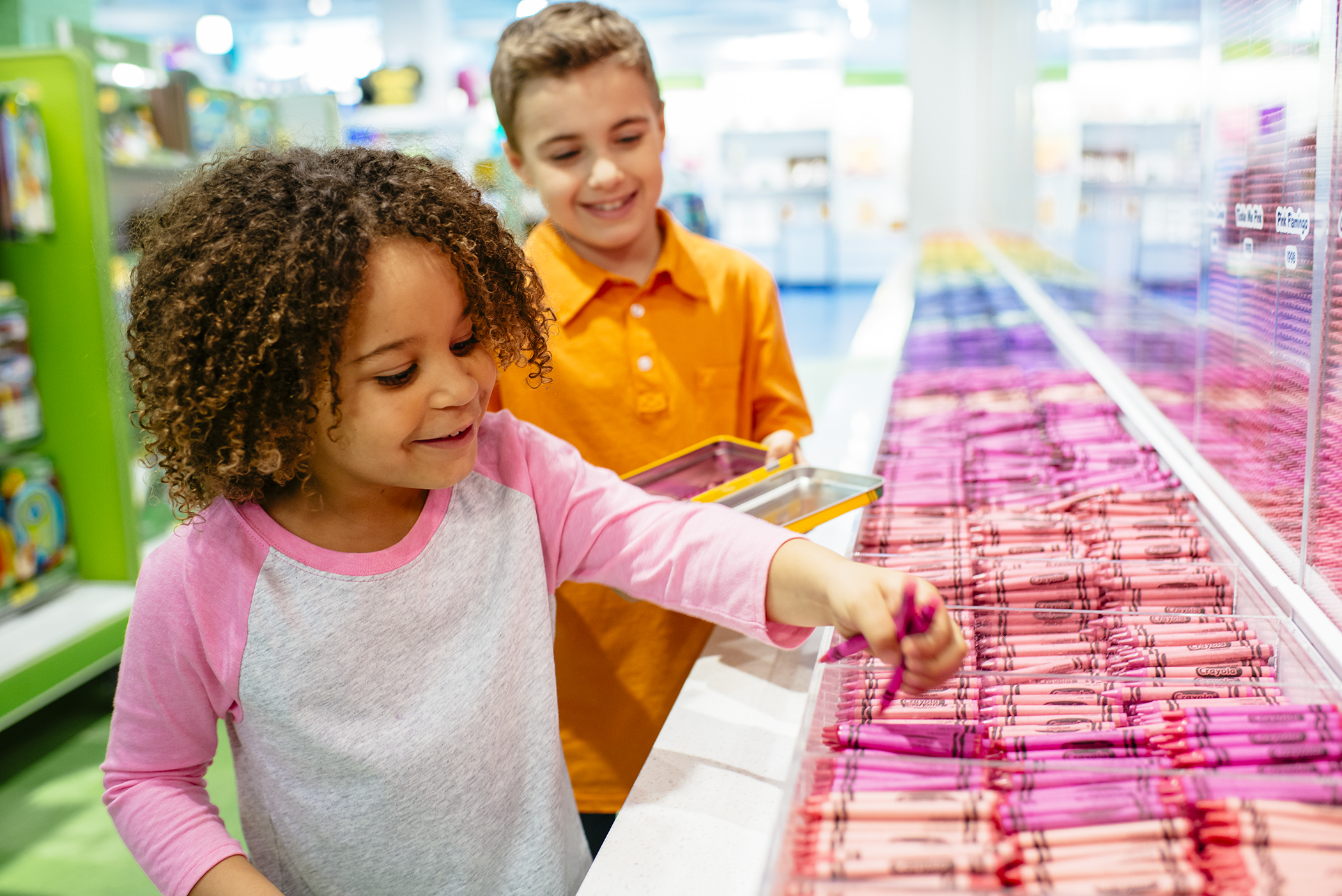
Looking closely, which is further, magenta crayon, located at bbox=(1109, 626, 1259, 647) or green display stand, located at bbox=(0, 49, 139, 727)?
green display stand, located at bbox=(0, 49, 139, 727)

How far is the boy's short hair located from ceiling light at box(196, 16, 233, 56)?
1333 centimetres

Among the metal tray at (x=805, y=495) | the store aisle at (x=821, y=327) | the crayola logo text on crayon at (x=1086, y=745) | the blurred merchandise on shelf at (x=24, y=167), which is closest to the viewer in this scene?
the crayola logo text on crayon at (x=1086, y=745)

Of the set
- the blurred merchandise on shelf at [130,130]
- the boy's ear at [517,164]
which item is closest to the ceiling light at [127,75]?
the blurred merchandise on shelf at [130,130]

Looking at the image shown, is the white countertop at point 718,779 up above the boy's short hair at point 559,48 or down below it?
below

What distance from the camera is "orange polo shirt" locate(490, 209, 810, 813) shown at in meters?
1.74

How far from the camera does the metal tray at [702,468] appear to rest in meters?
1.58

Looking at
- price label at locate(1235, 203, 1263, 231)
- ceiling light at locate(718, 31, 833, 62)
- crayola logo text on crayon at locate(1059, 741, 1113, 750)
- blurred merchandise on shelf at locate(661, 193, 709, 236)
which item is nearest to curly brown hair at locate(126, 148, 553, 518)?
crayola logo text on crayon at locate(1059, 741, 1113, 750)

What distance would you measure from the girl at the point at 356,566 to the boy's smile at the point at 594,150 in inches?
20.5

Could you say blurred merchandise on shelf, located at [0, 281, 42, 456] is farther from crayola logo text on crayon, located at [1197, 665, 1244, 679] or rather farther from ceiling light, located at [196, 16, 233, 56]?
ceiling light, located at [196, 16, 233, 56]

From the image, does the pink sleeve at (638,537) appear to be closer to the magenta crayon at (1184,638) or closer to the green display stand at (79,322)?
the magenta crayon at (1184,638)

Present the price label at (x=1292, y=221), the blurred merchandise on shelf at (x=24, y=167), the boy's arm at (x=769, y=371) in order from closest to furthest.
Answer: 1. the price label at (x=1292, y=221)
2. the boy's arm at (x=769, y=371)
3. the blurred merchandise on shelf at (x=24, y=167)

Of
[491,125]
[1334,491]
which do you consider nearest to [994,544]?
Result: [1334,491]

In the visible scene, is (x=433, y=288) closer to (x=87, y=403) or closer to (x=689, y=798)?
(x=689, y=798)

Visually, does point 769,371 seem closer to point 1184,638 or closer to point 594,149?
point 594,149
